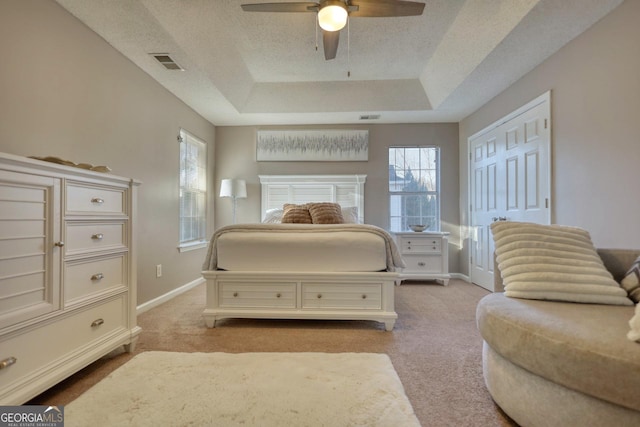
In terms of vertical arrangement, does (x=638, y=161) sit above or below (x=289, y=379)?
above

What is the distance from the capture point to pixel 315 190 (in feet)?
14.6

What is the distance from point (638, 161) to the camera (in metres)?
1.88

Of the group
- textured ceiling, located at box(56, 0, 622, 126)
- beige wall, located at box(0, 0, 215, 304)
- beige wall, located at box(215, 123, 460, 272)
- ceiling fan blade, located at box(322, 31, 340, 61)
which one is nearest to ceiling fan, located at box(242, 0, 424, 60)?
ceiling fan blade, located at box(322, 31, 340, 61)

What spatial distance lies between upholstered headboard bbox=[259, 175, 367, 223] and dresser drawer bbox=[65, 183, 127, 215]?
2.69 metres

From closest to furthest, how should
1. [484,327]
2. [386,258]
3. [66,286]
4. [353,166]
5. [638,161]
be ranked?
[484,327] → [66,286] → [638,161] → [386,258] → [353,166]

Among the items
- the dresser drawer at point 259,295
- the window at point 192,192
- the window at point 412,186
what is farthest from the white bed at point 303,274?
the window at point 412,186

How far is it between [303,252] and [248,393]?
1115mm

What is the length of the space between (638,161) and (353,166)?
305 cm

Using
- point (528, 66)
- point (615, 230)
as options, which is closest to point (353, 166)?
point (528, 66)

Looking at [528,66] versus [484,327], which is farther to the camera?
[528,66]

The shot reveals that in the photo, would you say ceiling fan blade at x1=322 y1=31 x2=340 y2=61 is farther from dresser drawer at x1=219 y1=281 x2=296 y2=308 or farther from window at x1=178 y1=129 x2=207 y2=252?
window at x1=178 y1=129 x2=207 y2=252

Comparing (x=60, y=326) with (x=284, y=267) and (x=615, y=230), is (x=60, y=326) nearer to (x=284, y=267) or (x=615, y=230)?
(x=284, y=267)

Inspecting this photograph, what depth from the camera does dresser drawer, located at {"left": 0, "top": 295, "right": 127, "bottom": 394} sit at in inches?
48.4

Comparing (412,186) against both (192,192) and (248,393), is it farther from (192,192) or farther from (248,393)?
(248,393)
